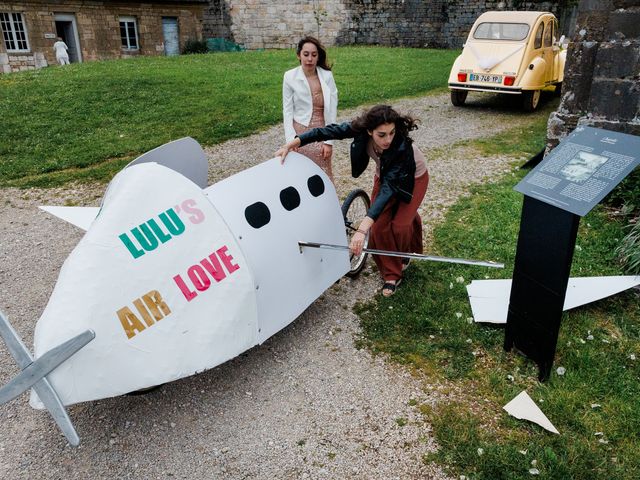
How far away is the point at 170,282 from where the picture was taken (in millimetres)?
2818

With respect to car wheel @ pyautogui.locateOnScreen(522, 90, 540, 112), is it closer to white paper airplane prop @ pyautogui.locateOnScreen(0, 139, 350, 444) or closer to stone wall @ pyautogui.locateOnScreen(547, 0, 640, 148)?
stone wall @ pyautogui.locateOnScreen(547, 0, 640, 148)

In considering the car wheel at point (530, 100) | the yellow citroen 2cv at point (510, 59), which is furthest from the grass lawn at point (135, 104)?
the car wheel at point (530, 100)

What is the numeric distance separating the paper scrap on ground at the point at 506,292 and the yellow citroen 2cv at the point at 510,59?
704 centimetres

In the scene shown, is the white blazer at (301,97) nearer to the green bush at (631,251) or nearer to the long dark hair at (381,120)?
the long dark hair at (381,120)

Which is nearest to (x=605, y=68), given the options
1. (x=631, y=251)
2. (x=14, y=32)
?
(x=631, y=251)

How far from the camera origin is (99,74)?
44.8 ft

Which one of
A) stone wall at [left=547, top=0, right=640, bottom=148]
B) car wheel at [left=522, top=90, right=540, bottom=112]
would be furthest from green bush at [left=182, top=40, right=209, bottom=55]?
stone wall at [left=547, top=0, right=640, bottom=148]

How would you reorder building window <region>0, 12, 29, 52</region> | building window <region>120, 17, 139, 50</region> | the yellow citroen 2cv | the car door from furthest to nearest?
building window <region>120, 17, 139, 50</region>, building window <region>0, 12, 29, 52</region>, the car door, the yellow citroen 2cv

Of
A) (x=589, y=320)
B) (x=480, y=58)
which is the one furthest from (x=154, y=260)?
(x=480, y=58)

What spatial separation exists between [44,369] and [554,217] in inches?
109

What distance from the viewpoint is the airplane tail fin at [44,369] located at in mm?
Answer: 2357

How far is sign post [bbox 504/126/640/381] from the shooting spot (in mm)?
2889

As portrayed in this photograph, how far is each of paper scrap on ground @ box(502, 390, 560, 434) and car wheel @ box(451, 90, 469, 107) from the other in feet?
30.3

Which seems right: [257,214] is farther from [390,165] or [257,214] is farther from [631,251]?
[631,251]
